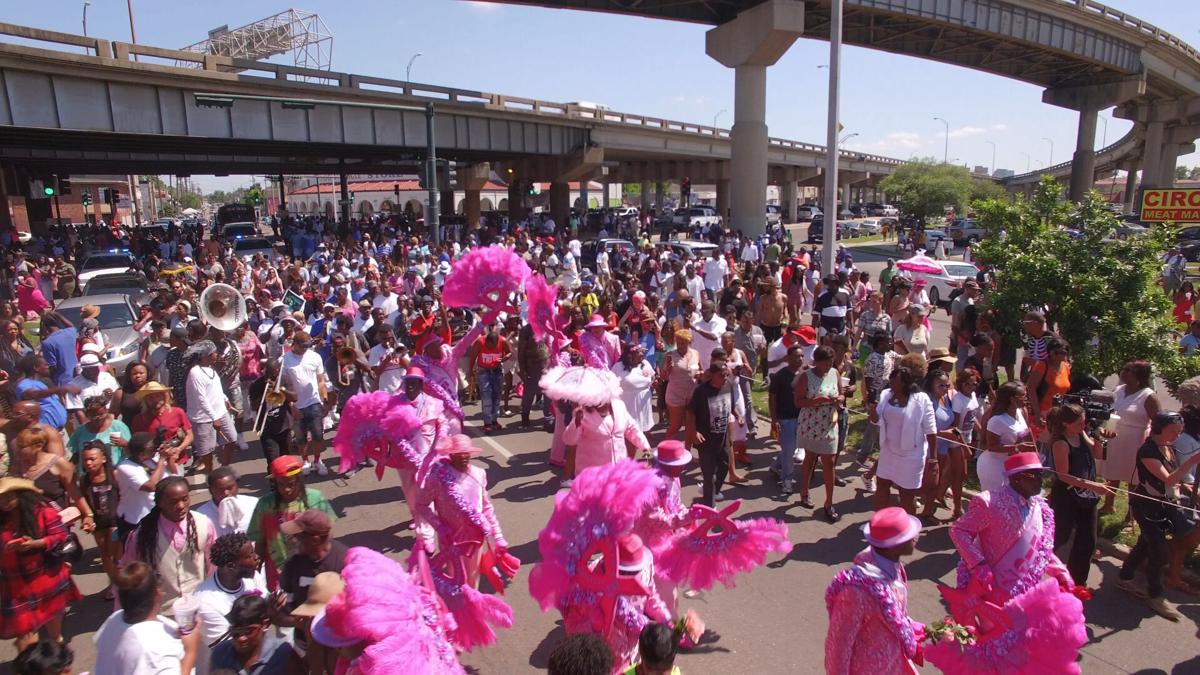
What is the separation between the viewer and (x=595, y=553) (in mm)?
4016

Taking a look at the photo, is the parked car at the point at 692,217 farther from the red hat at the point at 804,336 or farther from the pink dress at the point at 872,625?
the pink dress at the point at 872,625

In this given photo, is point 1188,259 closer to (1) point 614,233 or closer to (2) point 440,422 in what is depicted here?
(1) point 614,233

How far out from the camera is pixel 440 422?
21.1ft

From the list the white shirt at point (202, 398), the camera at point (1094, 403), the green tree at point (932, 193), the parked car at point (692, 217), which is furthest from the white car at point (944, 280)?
the parked car at point (692, 217)

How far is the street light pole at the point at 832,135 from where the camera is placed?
14828 millimetres

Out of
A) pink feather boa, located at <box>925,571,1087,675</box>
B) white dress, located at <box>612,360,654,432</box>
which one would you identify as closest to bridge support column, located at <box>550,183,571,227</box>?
white dress, located at <box>612,360,654,432</box>

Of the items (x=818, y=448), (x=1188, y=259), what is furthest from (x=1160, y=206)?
(x=1188, y=259)

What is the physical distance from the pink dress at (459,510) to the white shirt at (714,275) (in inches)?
502

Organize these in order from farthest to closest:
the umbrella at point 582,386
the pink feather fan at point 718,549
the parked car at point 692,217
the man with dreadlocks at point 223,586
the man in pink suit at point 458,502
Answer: the parked car at point 692,217, the umbrella at point 582,386, the man in pink suit at point 458,502, the pink feather fan at point 718,549, the man with dreadlocks at point 223,586

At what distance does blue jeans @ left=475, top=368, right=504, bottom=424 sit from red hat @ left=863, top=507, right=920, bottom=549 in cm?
673

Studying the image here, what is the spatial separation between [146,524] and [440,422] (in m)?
2.36

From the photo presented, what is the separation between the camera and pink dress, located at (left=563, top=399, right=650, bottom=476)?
6402mm

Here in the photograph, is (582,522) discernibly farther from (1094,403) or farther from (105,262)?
(105,262)

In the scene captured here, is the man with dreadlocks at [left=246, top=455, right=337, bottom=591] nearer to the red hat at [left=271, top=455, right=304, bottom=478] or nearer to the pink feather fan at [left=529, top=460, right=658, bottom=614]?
the red hat at [left=271, top=455, right=304, bottom=478]
